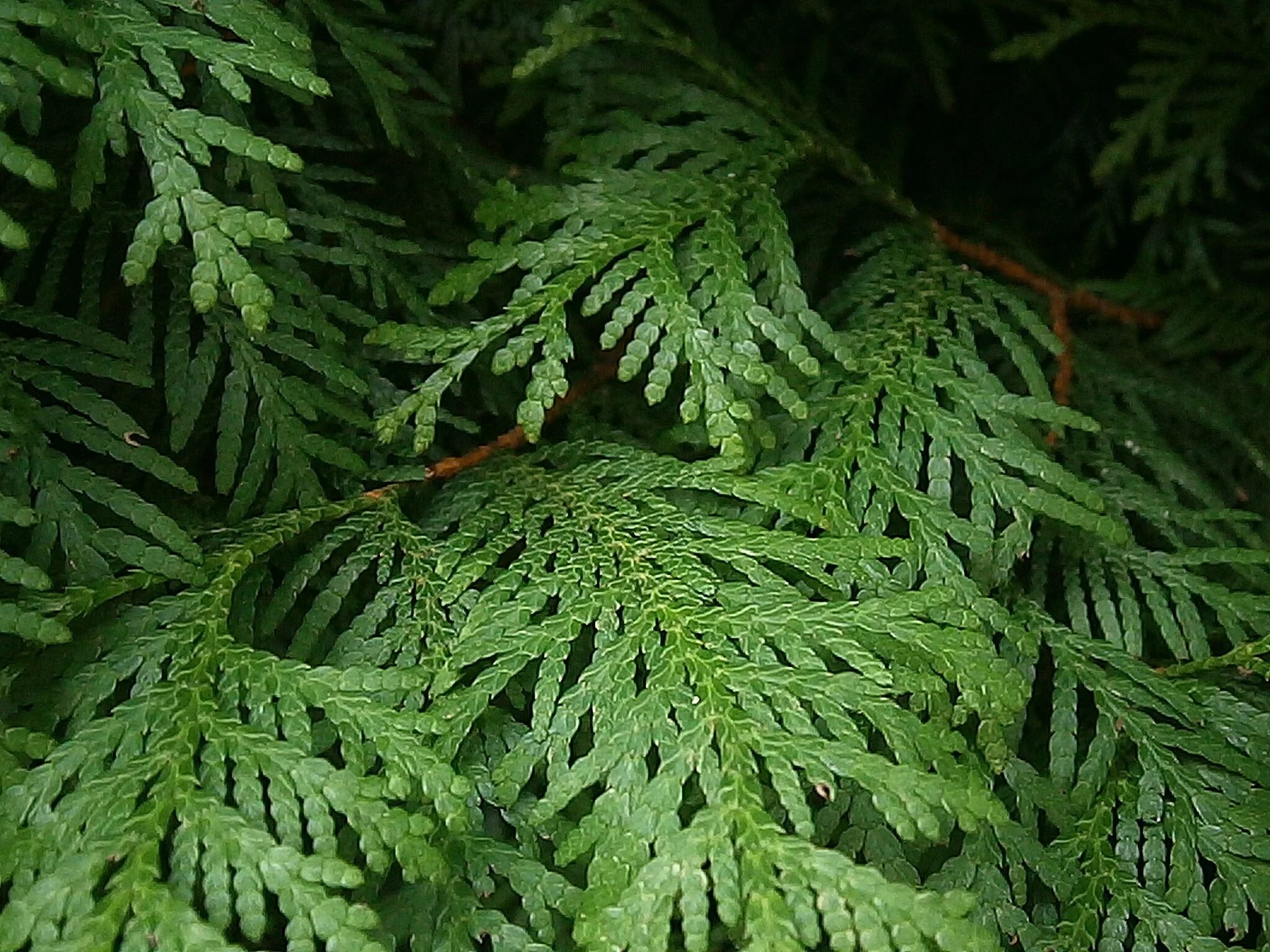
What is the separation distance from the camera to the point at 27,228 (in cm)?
120

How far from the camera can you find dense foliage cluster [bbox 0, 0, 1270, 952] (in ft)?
3.08

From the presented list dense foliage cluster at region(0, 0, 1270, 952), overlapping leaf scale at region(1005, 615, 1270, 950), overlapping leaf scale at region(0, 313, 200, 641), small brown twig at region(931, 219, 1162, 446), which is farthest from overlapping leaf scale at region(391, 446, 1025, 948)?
small brown twig at region(931, 219, 1162, 446)

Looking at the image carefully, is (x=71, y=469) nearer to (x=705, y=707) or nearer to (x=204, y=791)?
(x=204, y=791)

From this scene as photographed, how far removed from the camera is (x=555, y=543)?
117 centimetres

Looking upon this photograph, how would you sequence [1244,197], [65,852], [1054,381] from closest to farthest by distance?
[65,852], [1054,381], [1244,197]

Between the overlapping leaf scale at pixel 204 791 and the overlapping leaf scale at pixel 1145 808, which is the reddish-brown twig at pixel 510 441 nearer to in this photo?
the overlapping leaf scale at pixel 204 791

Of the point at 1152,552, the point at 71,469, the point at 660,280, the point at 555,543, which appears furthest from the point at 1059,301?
the point at 71,469

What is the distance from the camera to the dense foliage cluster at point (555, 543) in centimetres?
94

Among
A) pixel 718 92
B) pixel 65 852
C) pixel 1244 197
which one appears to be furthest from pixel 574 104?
pixel 1244 197

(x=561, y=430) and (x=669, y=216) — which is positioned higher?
(x=669, y=216)

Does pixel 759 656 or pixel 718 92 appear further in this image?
pixel 718 92

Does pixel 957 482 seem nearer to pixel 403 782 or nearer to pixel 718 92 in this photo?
pixel 718 92

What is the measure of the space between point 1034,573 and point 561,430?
58 cm

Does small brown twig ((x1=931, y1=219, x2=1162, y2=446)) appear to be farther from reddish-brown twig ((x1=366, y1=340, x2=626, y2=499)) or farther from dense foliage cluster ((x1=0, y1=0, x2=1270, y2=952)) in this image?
reddish-brown twig ((x1=366, y1=340, x2=626, y2=499))
